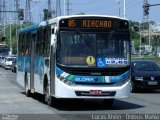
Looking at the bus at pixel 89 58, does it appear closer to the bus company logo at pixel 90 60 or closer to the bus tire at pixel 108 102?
the bus company logo at pixel 90 60

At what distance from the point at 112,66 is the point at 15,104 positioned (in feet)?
13.5

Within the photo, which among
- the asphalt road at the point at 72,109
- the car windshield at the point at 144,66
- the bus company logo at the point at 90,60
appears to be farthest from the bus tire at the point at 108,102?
the car windshield at the point at 144,66

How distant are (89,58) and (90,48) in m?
0.36

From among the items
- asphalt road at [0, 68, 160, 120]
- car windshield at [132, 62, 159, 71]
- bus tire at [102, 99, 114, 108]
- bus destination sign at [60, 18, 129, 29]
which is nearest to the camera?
asphalt road at [0, 68, 160, 120]

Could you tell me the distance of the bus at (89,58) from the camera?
17656mm

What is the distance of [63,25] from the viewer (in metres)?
18.0

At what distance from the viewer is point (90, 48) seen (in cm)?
1791

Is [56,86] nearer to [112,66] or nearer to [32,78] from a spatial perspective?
[112,66]

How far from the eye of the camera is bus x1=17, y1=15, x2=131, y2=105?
1766cm

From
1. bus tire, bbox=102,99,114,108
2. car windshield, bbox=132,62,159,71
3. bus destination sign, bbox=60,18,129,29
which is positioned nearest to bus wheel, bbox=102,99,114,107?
bus tire, bbox=102,99,114,108

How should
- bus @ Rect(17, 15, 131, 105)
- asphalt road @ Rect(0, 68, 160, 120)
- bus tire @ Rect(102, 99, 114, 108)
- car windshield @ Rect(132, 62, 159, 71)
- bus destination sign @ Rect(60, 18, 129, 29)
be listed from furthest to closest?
1. car windshield @ Rect(132, 62, 159, 71)
2. bus tire @ Rect(102, 99, 114, 108)
3. bus destination sign @ Rect(60, 18, 129, 29)
4. bus @ Rect(17, 15, 131, 105)
5. asphalt road @ Rect(0, 68, 160, 120)

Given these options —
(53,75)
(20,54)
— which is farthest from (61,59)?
(20,54)

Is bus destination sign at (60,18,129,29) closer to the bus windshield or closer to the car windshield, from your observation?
the bus windshield

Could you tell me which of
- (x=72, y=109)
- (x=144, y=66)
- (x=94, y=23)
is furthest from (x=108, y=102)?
(x=144, y=66)
